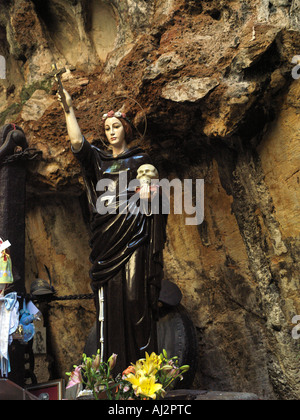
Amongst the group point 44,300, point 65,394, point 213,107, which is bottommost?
point 65,394

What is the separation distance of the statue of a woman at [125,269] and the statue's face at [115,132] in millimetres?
191

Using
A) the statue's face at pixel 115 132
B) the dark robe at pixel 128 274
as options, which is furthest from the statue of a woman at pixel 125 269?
the statue's face at pixel 115 132

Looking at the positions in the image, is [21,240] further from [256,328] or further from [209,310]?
[256,328]

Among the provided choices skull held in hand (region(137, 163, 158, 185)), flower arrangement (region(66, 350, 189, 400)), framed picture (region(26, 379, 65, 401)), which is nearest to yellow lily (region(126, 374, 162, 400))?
flower arrangement (region(66, 350, 189, 400))

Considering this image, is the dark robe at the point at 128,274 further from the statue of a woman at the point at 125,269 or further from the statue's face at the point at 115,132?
the statue's face at the point at 115,132

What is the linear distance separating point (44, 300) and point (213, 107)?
2314mm

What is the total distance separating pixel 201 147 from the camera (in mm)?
5070

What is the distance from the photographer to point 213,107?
456cm

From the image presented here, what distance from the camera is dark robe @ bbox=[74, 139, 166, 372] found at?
11.7 feet

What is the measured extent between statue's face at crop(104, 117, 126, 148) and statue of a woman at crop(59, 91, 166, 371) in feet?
0.63

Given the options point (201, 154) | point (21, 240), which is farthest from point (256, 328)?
point (21, 240)

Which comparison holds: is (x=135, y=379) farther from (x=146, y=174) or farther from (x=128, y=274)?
(x=146, y=174)

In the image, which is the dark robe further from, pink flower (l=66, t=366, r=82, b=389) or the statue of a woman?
pink flower (l=66, t=366, r=82, b=389)

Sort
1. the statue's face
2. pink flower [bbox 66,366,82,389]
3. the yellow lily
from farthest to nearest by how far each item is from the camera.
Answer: the statue's face → pink flower [bbox 66,366,82,389] → the yellow lily
